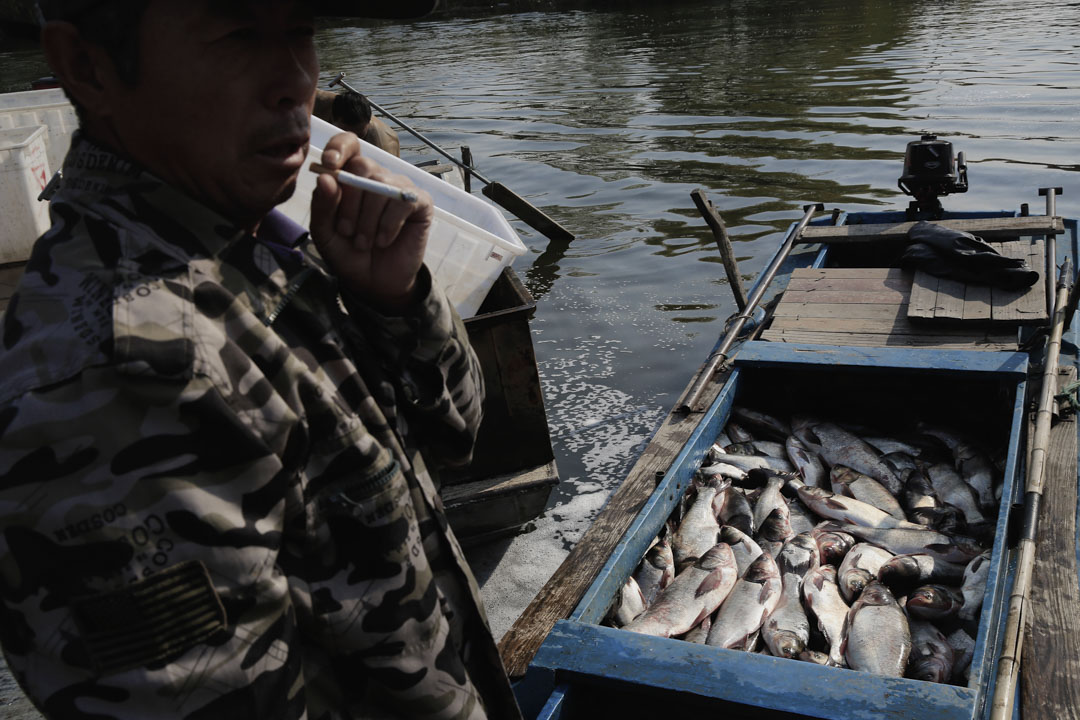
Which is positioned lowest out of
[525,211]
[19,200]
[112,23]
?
[525,211]

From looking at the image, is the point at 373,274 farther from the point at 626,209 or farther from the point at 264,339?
the point at 626,209

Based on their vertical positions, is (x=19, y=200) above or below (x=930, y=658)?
above

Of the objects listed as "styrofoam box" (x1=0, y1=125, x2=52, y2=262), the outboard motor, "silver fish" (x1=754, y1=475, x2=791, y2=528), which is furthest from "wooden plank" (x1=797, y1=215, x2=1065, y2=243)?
"styrofoam box" (x1=0, y1=125, x2=52, y2=262)

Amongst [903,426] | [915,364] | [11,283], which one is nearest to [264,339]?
[915,364]

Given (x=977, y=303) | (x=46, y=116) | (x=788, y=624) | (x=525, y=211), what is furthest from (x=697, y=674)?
(x=46, y=116)

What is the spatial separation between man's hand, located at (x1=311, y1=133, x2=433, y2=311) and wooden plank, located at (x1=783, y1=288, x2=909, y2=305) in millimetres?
5013

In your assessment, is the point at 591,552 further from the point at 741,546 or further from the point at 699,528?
the point at 741,546

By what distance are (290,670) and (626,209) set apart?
1215 cm

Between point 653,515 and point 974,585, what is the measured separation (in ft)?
4.54

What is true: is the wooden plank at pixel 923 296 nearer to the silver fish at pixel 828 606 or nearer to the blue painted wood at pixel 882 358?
the blue painted wood at pixel 882 358

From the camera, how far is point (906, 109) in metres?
16.3

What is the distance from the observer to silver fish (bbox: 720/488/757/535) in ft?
14.5

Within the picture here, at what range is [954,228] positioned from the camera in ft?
21.6

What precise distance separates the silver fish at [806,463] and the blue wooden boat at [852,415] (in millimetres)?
395
